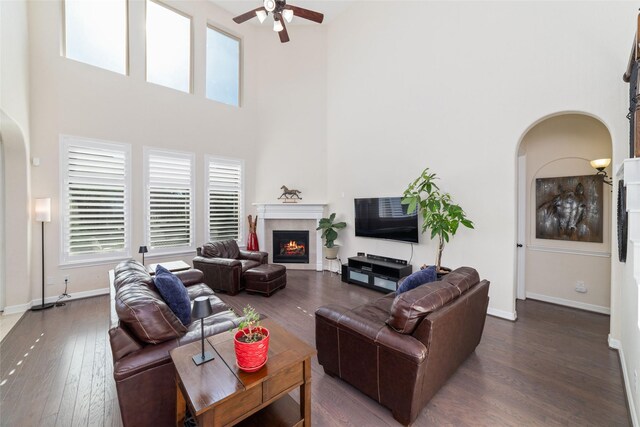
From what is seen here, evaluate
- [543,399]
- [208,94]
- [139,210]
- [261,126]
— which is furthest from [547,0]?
[139,210]

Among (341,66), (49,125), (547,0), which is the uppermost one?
(341,66)

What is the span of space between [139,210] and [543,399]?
620cm

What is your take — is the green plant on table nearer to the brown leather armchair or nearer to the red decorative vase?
the brown leather armchair

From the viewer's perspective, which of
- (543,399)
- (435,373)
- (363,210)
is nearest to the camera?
(435,373)

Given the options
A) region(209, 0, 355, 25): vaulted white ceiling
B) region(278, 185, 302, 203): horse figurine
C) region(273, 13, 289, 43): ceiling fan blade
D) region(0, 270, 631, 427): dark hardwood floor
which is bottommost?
region(0, 270, 631, 427): dark hardwood floor

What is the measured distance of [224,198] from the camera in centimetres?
635

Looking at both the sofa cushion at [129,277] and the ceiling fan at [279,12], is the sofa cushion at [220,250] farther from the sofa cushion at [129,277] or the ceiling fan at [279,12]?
the ceiling fan at [279,12]

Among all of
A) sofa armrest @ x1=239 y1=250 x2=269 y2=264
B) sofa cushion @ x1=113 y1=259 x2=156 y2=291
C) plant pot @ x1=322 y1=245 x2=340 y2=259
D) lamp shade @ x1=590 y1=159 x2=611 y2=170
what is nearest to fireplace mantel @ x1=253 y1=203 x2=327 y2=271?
plant pot @ x1=322 y1=245 x2=340 y2=259

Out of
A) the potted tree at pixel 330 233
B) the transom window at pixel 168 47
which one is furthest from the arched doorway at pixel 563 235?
the transom window at pixel 168 47

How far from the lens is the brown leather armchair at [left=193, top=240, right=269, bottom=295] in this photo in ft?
15.3

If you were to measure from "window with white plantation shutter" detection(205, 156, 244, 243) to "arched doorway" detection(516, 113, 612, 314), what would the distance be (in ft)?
18.4

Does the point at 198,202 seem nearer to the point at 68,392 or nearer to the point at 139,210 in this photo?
the point at 139,210

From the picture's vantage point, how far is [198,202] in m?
5.91

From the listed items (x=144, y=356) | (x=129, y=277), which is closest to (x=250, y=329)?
(x=144, y=356)
